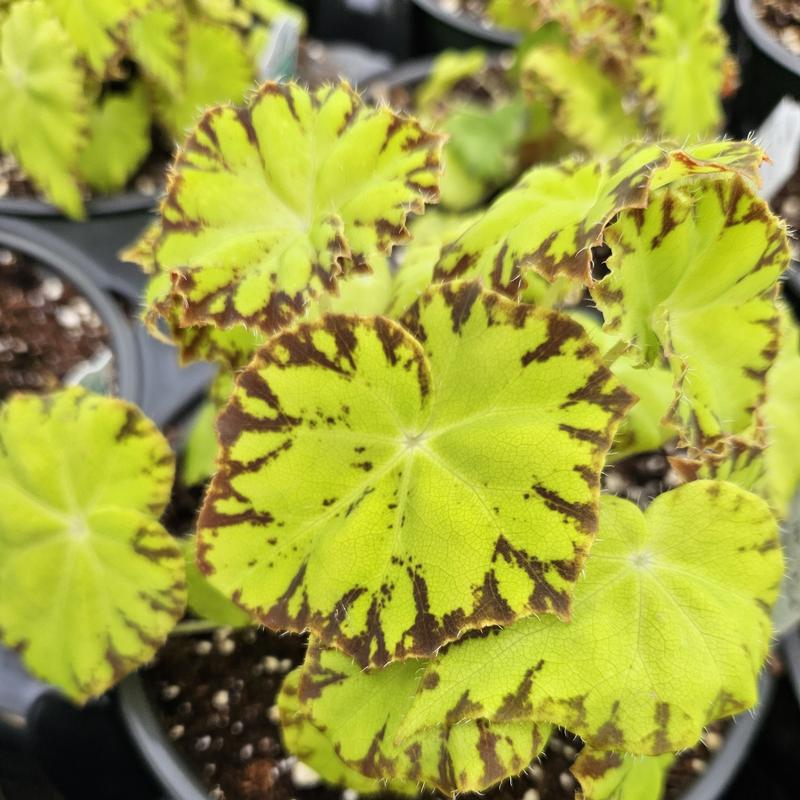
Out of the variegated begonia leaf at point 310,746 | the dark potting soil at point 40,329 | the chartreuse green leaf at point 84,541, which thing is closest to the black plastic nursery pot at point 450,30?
the dark potting soil at point 40,329

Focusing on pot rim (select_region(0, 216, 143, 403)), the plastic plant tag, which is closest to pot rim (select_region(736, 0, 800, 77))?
the plastic plant tag

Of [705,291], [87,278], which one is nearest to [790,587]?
[705,291]

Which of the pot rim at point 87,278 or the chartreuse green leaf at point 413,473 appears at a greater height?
the chartreuse green leaf at point 413,473

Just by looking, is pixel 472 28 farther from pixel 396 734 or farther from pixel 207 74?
pixel 396 734

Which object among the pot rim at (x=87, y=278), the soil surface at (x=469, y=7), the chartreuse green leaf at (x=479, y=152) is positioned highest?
the soil surface at (x=469, y=7)

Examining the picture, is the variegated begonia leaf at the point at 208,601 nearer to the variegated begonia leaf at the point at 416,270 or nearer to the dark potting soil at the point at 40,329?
the variegated begonia leaf at the point at 416,270

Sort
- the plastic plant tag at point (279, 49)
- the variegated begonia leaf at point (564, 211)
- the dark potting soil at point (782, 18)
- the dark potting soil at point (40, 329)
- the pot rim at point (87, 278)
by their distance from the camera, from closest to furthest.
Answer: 1. the variegated begonia leaf at point (564, 211)
2. the plastic plant tag at point (279, 49)
3. the pot rim at point (87, 278)
4. the dark potting soil at point (40, 329)
5. the dark potting soil at point (782, 18)

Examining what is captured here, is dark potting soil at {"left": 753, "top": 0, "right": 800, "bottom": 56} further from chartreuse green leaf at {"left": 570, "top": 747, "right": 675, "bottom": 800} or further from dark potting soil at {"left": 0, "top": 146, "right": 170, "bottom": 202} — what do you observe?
chartreuse green leaf at {"left": 570, "top": 747, "right": 675, "bottom": 800}

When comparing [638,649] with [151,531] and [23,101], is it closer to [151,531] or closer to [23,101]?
[151,531]
